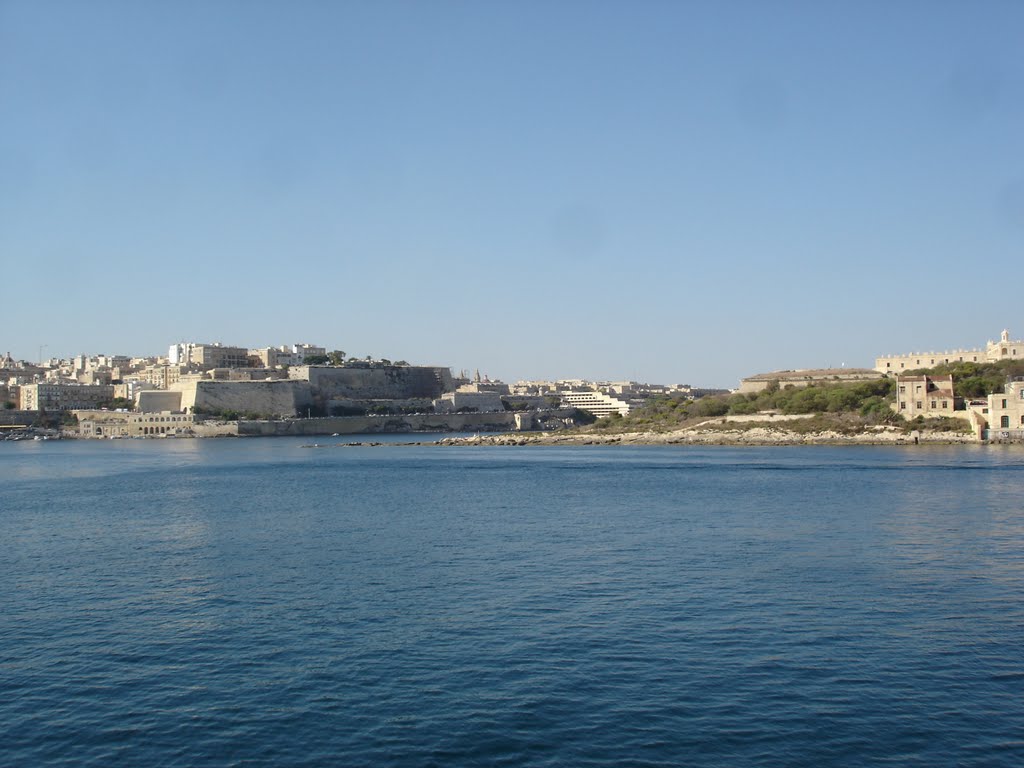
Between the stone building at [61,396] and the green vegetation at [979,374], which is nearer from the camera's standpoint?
the green vegetation at [979,374]

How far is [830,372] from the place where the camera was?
48594mm

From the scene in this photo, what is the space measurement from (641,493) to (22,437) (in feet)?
163

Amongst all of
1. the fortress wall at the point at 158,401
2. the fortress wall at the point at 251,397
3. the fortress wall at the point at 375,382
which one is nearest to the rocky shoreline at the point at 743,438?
the fortress wall at the point at 251,397

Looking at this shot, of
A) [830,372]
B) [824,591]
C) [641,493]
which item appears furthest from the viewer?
[830,372]

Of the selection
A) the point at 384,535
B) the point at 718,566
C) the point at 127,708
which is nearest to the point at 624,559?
the point at 718,566

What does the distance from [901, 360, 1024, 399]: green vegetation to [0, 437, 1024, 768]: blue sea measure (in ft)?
70.6

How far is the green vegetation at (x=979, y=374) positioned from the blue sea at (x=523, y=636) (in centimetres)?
2152

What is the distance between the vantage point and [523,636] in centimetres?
812

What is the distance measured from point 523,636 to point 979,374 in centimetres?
3584

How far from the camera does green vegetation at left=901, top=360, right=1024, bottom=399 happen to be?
3662 centimetres

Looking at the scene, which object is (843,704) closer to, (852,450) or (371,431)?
(852,450)

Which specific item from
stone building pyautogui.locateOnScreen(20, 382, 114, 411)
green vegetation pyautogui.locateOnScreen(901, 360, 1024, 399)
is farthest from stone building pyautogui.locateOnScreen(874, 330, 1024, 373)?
stone building pyautogui.locateOnScreen(20, 382, 114, 411)

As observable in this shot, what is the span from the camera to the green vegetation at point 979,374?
3662 cm

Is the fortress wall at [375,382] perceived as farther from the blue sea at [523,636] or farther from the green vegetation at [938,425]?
the blue sea at [523,636]
